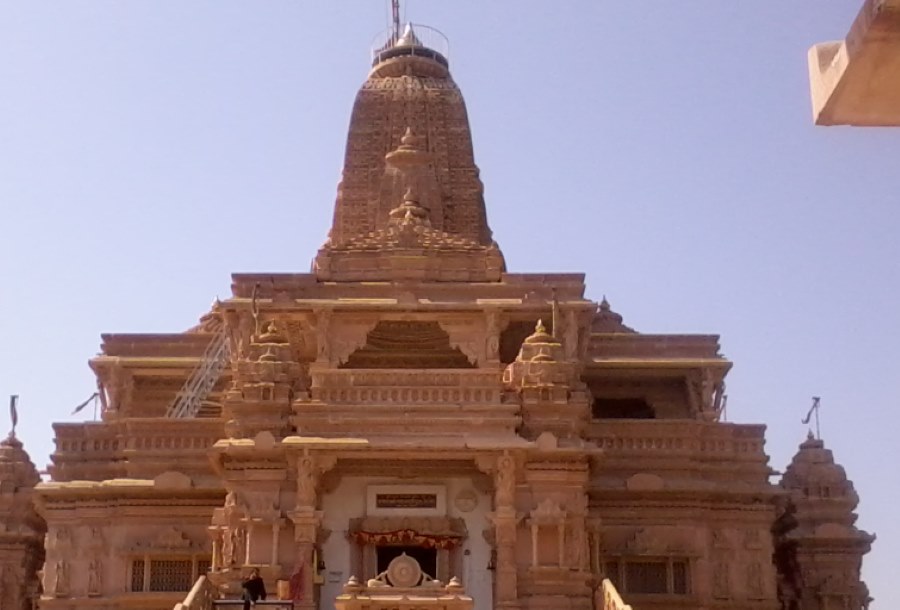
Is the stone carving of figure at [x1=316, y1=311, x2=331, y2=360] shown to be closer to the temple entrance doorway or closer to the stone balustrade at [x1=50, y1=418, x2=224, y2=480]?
the stone balustrade at [x1=50, y1=418, x2=224, y2=480]

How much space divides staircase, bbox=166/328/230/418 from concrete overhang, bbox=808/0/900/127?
2797 centimetres

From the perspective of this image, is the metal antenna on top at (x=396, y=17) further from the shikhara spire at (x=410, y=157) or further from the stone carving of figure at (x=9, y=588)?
the stone carving of figure at (x=9, y=588)

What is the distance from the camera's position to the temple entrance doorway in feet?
82.3

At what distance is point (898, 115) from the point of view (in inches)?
137

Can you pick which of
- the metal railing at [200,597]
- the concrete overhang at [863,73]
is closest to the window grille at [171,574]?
the metal railing at [200,597]

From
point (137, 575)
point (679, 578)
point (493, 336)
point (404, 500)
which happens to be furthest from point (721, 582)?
point (137, 575)

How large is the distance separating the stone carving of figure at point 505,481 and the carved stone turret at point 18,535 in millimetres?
14185

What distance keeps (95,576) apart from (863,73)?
92.1ft

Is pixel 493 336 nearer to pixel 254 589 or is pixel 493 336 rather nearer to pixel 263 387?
pixel 263 387

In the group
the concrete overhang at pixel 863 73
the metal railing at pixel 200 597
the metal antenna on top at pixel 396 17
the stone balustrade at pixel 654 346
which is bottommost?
the concrete overhang at pixel 863 73

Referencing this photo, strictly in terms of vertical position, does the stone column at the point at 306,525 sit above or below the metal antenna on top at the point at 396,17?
below

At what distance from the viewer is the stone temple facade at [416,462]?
2481 cm

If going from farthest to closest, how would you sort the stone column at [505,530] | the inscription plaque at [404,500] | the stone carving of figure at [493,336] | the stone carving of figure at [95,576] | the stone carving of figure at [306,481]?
the stone carving of figure at [95,576]
the stone carving of figure at [493,336]
the inscription plaque at [404,500]
the stone carving of figure at [306,481]
the stone column at [505,530]

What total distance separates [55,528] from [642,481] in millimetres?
13969
